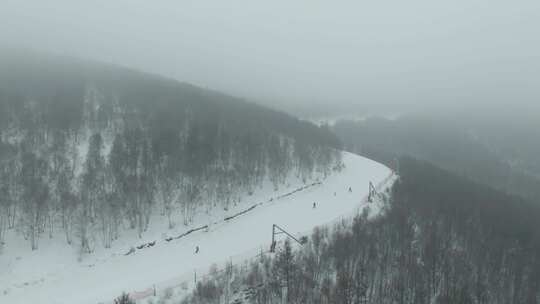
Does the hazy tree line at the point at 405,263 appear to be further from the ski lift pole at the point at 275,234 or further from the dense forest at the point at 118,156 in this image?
the dense forest at the point at 118,156

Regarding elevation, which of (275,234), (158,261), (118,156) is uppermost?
(118,156)

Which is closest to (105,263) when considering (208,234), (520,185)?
(208,234)

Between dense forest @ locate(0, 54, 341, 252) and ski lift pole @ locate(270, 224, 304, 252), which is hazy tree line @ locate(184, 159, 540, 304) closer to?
ski lift pole @ locate(270, 224, 304, 252)

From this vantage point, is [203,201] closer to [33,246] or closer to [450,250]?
[33,246]

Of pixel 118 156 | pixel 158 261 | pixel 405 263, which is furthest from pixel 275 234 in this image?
pixel 118 156

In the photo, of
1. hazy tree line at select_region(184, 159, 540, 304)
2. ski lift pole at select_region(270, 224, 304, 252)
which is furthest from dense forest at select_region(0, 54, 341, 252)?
hazy tree line at select_region(184, 159, 540, 304)

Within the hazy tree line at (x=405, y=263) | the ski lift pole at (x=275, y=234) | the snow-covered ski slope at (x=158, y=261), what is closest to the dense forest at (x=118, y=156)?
the snow-covered ski slope at (x=158, y=261)

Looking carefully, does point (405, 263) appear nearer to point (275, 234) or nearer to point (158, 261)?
point (275, 234)
